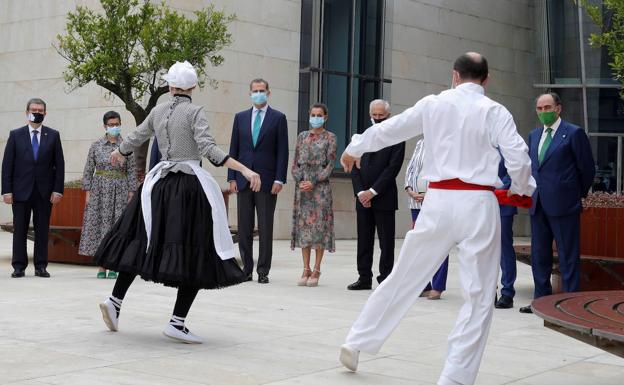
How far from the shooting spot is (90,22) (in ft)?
46.9

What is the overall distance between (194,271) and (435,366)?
1.65 meters

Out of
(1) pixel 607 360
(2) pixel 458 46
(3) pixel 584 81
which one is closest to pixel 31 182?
(1) pixel 607 360

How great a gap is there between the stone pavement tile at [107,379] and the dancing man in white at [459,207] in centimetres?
102

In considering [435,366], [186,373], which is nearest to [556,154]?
[435,366]

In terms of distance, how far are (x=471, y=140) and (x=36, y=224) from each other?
7.19 meters

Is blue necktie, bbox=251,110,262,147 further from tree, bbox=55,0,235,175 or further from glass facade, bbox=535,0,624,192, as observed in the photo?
glass facade, bbox=535,0,624,192

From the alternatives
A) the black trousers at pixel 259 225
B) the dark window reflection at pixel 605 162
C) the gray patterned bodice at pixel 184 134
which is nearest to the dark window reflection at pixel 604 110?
the dark window reflection at pixel 605 162

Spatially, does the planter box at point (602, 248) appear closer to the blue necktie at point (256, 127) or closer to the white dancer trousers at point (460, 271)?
the blue necktie at point (256, 127)

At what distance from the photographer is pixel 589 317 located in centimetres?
516

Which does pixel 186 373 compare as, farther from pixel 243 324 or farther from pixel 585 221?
pixel 585 221

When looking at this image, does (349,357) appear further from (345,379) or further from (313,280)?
(313,280)

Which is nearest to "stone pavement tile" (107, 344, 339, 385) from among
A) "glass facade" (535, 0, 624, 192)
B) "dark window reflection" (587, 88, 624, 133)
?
"glass facade" (535, 0, 624, 192)

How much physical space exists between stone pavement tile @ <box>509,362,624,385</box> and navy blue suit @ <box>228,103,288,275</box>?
542 cm

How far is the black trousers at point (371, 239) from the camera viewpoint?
10.7 metres
